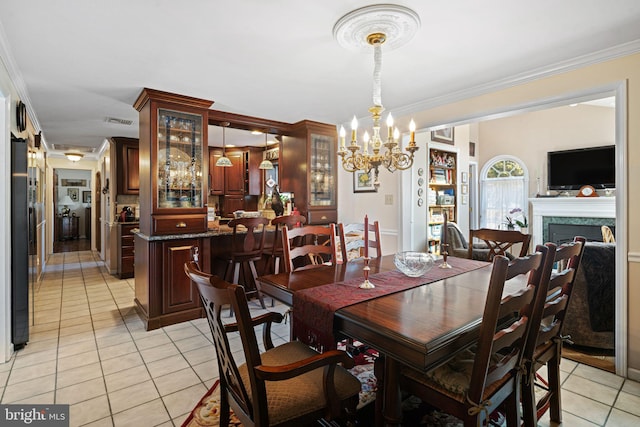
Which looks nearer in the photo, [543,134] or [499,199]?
[543,134]

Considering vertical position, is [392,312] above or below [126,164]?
below

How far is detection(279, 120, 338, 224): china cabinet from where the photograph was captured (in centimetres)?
456

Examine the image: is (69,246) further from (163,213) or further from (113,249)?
(163,213)

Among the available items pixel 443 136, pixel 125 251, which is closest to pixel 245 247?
pixel 125 251

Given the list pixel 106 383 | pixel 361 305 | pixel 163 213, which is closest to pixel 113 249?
pixel 163 213

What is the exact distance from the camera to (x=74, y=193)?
11.0m

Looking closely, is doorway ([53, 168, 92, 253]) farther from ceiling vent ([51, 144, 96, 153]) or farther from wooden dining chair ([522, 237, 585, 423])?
wooden dining chair ([522, 237, 585, 423])

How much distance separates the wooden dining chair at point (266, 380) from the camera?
1.10 meters

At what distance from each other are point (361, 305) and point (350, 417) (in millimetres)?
461

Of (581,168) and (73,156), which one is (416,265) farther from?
(73,156)

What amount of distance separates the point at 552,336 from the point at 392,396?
98 cm

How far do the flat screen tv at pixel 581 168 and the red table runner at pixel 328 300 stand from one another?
17.9 ft
